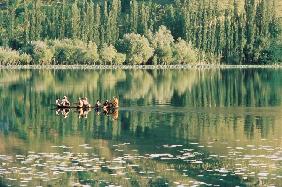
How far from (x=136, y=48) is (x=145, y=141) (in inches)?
4409

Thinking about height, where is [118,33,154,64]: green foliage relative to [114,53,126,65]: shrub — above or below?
above

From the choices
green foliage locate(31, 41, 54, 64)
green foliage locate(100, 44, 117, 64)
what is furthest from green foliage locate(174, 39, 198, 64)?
green foliage locate(31, 41, 54, 64)

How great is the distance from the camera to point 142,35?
6412 inches

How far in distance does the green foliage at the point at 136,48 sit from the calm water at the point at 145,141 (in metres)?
76.2

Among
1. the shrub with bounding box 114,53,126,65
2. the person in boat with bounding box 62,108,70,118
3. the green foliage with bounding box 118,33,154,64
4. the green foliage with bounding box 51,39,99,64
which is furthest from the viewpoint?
the shrub with bounding box 114,53,126,65

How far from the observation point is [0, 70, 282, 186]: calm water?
113 ft

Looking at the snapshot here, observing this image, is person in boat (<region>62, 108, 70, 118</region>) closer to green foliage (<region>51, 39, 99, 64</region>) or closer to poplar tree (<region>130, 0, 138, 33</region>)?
green foliage (<region>51, 39, 99, 64</region>)

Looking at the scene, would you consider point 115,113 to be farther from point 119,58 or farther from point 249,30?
point 249,30

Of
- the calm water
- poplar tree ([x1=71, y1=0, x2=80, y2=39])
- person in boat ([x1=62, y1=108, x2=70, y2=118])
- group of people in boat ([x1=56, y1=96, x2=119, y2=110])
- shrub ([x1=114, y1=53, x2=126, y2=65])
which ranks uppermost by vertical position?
poplar tree ([x1=71, y1=0, x2=80, y2=39])

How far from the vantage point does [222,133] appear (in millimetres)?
48406

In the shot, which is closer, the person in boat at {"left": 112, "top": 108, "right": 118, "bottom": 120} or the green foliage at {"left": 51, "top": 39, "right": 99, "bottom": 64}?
the person in boat at {"left": 112, "top": 108, "right": 118, "bottom": 120}

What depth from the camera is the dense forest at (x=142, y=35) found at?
15538 cm

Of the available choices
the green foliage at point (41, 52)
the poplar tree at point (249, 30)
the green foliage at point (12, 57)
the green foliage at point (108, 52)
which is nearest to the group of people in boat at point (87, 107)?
the green foliage at point (41, 52)

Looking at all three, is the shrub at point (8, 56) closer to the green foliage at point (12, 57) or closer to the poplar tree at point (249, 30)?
the green foliage at point (12, 57)
